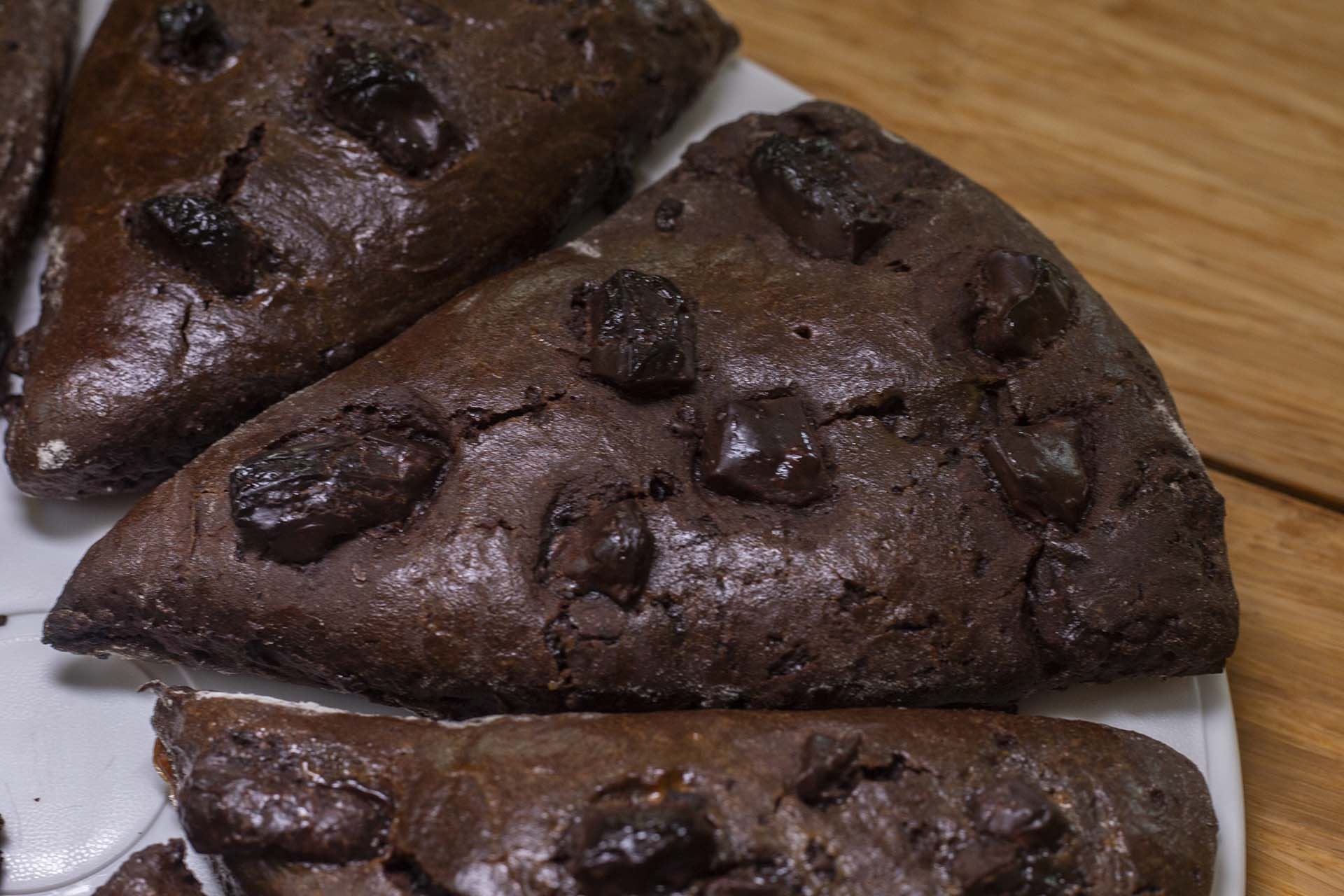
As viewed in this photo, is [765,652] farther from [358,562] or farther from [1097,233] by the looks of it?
[1097,233]

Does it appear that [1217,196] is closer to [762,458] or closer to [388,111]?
[762,458]

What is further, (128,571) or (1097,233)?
(1097,233)

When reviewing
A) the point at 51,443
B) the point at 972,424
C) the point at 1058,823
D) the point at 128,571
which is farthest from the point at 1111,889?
the point at 51,443

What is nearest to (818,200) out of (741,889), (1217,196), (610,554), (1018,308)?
(1018,308)

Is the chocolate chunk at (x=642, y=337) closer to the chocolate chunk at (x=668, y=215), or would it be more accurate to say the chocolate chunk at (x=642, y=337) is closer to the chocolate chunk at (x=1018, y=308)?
the chocolate chunk at (x=668, y=215)

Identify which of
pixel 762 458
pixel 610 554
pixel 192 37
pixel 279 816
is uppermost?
pixel 192 37

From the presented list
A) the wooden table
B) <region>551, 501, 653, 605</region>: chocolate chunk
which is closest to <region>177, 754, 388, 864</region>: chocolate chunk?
<region>551, 501, 653, 605</region>: chocolate chunk
